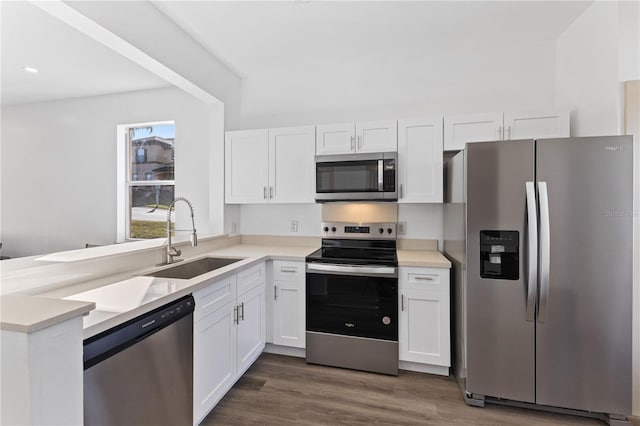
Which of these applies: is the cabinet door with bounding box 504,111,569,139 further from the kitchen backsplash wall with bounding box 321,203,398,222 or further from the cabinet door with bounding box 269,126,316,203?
the cabinet door with bounding box 269,126,316,203

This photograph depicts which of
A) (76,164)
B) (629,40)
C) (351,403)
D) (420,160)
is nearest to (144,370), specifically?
(351,403)

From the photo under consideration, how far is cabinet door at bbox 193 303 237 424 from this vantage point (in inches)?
66.3

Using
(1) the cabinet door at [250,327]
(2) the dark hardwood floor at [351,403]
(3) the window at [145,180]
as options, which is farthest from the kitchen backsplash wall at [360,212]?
(3) the window at [145,180]

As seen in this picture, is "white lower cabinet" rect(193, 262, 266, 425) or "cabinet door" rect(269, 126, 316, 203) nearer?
"white lower cabinet" rect(193, 262, 266, 425)

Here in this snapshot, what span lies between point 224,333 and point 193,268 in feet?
2.18

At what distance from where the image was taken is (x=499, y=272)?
1.93 meters

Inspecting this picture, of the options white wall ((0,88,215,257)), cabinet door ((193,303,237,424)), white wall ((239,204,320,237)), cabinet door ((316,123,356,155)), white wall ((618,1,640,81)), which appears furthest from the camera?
white wall ((0,88,215,257))

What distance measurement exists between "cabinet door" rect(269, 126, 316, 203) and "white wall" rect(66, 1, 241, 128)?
0.70m

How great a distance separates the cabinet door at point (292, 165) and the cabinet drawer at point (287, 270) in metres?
0.64

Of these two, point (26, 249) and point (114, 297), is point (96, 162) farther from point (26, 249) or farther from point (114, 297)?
point (114, 297)

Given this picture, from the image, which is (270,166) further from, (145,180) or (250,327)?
(145,180)

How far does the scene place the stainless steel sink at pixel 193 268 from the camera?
208 cm

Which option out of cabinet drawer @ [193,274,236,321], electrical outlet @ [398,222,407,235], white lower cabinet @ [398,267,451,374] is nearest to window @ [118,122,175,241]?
cabinet drawer @ [193,274,236,321]

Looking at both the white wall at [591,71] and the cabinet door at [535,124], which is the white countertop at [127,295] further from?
the white wall at [591,71]
